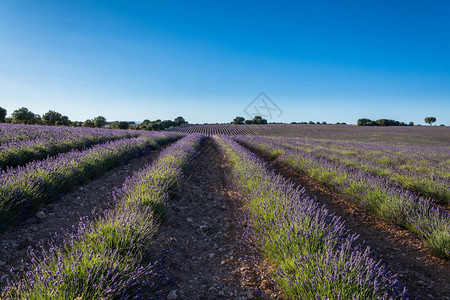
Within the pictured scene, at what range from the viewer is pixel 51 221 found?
318 cm

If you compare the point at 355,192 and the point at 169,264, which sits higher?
the point at 355,192

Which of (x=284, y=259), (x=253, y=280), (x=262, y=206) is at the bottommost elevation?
(x=253, y=280)

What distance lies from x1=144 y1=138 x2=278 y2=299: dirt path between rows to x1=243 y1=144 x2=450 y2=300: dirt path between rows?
1.45 m

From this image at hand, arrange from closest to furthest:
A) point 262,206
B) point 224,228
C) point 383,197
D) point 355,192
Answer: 1. point 262,206
2. point 224,228
3. point 383,197
4. point 355,192

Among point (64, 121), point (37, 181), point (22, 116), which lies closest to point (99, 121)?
point (64, 121)

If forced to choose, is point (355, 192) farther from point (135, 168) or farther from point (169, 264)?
point (135, 168)

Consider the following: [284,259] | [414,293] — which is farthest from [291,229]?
[414,293]

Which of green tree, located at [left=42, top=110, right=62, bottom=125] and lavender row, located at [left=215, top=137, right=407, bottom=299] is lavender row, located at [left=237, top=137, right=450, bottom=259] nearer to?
lavender row, located at [left=215, top=137, right=407, bottom=299]

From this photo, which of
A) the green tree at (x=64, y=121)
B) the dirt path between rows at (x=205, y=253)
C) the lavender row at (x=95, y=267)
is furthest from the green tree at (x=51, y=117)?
the lavender row at (x=95, y=267)

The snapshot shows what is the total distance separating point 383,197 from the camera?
396 cm

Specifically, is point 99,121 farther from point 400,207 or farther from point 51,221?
point 400,207

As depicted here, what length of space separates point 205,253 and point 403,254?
8.79 feet

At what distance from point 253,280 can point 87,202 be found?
3433mm

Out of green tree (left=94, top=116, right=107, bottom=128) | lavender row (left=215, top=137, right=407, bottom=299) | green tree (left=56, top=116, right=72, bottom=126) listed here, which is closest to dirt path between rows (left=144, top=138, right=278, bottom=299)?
lavender row (left=215, top=137, right=407, bottom=299)
